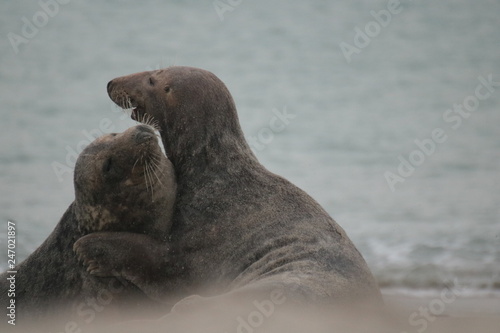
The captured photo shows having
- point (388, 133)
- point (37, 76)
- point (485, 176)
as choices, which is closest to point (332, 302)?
point (485, 176)

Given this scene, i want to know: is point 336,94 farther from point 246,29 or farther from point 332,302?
point 332,302

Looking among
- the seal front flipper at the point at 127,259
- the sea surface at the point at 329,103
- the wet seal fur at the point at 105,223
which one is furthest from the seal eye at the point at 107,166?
the sea surface at the point at 329,103

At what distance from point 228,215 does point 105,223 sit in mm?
1009

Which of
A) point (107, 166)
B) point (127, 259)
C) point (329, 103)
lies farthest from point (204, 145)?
point (329, 103)

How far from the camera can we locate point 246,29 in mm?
33000

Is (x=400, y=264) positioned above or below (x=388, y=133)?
below

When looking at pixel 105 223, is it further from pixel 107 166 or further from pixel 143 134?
pixel 143 134

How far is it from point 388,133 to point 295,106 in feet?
10.9

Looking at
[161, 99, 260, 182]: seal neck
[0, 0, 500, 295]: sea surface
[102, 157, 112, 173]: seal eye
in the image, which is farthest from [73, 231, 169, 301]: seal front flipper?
[0, 0, 500, 295]: sea surface

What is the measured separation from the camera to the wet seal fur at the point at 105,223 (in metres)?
9.08

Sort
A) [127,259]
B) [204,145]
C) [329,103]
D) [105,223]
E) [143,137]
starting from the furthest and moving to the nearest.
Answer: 1. [329,103]
2. [204,145]
3. [105,223]
4. [143,137]
5. [127,259]

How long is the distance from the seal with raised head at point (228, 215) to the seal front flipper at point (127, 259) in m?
0.06

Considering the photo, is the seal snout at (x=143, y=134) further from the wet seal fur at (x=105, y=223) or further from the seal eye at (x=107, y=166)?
the seal eye at (x=107, y=166)

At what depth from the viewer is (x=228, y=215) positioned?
9.37 m
